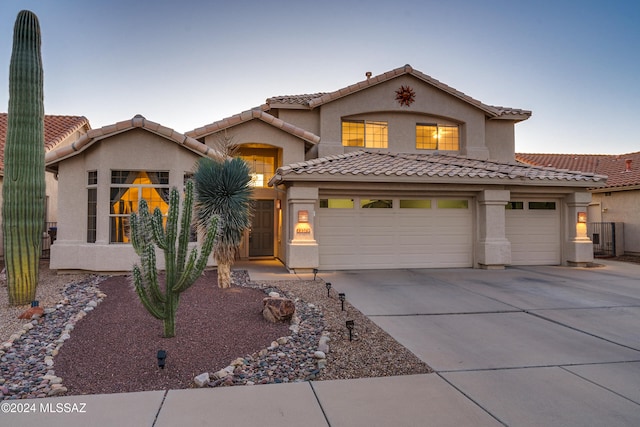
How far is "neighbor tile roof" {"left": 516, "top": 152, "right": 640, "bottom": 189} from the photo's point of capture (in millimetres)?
17652

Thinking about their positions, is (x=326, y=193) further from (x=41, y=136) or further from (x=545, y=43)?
(x=545, y=43)

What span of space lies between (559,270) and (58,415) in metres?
13.3

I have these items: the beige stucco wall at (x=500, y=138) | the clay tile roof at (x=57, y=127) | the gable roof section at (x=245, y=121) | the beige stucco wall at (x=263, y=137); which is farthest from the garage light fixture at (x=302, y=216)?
the clay tile roof at (x=57, y=127)

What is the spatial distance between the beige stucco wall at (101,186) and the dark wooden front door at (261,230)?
4.47 m

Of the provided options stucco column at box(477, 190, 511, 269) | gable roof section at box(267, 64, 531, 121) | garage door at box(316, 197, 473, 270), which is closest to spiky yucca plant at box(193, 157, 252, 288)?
garage door at box(316, 197, 473, 270)

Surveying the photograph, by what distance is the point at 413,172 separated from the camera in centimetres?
1143

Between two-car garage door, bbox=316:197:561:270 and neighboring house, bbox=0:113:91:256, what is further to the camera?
neighboring house, bbox=0:113:91:256

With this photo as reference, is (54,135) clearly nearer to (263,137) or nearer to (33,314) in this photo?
(263,137)

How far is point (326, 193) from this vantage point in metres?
11.7

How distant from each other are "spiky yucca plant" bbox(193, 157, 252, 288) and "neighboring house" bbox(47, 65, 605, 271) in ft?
7.47

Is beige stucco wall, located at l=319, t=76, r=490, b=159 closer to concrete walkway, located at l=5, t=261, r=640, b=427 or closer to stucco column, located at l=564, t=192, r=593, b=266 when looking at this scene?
stucco column, located at l=564, t=192, r=593, b=266

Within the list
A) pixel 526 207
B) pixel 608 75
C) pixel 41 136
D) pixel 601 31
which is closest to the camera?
pixel 41 136

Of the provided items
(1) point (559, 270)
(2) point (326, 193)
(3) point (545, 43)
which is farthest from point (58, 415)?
(3) point (545, 43)

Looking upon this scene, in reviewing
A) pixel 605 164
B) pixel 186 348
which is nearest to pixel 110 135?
pixel 186 348
